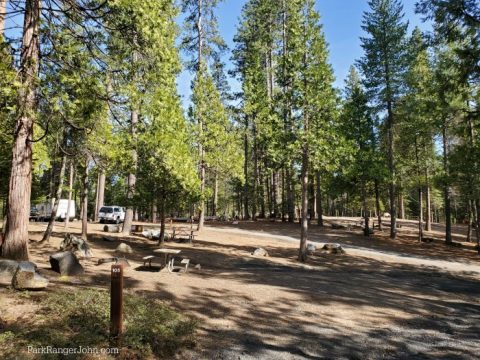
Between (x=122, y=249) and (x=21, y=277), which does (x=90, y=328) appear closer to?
(x=21, y=277)

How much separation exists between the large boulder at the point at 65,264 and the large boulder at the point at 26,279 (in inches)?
95.0

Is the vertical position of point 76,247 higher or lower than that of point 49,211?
lower

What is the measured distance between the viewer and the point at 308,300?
10008 mm

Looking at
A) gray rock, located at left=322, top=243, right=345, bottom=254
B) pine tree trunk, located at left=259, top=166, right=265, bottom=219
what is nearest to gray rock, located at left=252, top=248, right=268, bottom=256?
gray rock, located at left=322, top=243, right=345, bottom=254

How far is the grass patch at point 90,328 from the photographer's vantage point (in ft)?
16.2

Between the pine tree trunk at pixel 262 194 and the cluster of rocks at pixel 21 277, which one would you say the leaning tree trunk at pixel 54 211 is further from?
the pine tree trunk at pixel 262 194

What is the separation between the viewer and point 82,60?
8430mm

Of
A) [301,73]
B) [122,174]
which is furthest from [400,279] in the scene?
[122,174]

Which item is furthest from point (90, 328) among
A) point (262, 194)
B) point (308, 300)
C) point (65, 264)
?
point (262, 194)

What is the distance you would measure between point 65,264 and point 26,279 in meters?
2.79

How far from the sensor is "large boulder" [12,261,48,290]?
688cm

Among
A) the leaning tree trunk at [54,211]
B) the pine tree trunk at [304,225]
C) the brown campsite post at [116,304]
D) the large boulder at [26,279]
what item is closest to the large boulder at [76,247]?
the leaning tree trunk at [54,211]

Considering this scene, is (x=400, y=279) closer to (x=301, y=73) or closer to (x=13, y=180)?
(x=301, y=73)

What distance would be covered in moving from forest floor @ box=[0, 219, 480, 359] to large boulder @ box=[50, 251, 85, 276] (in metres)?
0.33
